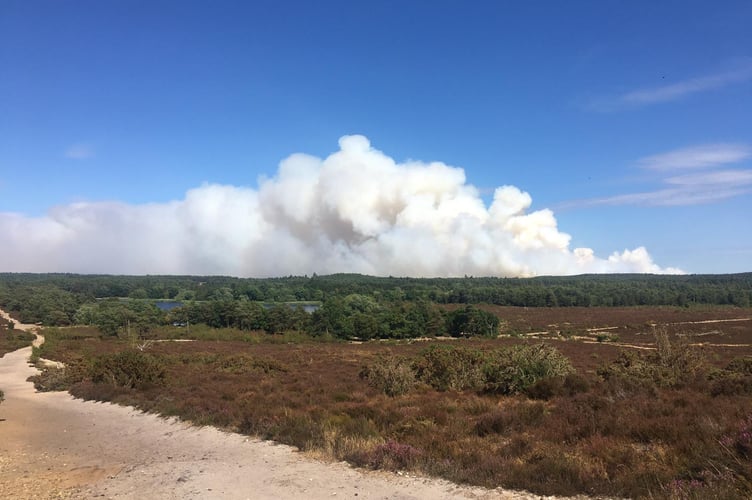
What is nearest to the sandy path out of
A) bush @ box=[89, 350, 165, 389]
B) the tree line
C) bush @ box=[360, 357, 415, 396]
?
bush @ box=[89, 350, 165, 389]

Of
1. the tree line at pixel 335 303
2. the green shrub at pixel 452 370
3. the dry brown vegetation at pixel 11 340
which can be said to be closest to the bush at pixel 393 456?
the green shrub at pixel 452 370

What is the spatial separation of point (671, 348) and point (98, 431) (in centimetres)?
2137

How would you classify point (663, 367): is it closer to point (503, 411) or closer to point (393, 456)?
point (503, 411)

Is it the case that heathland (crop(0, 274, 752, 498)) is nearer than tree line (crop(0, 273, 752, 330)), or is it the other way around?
heathland (crop(0, 274, 752, 498))

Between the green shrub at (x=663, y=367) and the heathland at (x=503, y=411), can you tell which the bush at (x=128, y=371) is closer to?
the heathland at (x=503, y=411)

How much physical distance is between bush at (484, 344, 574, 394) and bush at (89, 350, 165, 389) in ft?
54.8

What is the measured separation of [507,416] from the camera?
12398 millimetres

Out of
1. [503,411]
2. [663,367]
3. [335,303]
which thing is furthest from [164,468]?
[335,303]

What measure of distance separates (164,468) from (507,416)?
8.83m

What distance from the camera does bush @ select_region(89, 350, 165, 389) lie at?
75.4 ft

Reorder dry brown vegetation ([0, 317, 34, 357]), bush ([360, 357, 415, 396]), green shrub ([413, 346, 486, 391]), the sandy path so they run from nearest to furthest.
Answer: the sandy path, bush ([360, 357, 415, 396]), green shrub ([413, 346, 486, 391]), dry brown vegetation ([0, 317, 34, 357])

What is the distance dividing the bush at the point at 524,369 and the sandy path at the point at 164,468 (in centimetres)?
968

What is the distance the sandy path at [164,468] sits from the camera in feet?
28.1

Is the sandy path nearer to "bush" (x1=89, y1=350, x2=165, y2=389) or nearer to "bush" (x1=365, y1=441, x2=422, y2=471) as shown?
"bush" (x1=365, y1=441, x2=422, y2=471)
